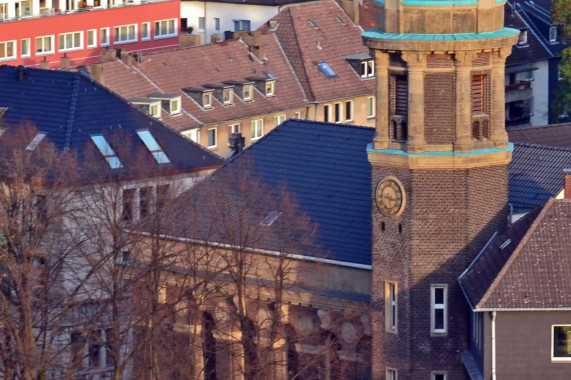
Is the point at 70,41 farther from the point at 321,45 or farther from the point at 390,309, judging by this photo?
the point at 390,309

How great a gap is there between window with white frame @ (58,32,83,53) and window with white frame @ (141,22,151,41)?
7711 millimetres

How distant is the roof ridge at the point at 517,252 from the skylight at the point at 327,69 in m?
70.6

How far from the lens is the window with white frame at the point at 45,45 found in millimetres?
179500

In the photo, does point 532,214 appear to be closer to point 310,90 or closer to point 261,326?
point 261,326

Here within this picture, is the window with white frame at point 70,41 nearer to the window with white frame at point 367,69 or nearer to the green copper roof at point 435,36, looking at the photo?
the window with white frame at point 367,69

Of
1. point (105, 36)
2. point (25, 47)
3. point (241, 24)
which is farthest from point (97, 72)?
point (241, 24)

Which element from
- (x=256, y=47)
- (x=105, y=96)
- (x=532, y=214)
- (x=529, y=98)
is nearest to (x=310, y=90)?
(x=256, y=47)

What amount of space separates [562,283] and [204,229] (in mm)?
17177

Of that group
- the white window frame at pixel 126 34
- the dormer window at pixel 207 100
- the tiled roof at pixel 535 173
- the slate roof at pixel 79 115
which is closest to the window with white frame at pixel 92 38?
the white window frame at pixel 126 34

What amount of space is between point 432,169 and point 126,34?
97145mm

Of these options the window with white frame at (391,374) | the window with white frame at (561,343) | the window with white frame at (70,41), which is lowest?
the window with white frame at (391,374)

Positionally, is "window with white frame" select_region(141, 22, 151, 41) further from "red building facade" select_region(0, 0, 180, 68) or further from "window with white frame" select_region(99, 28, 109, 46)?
"window with white frame" select_region(99, 28, 109, 46)

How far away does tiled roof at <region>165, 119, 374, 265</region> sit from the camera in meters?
99.4

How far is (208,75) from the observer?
513 ft
